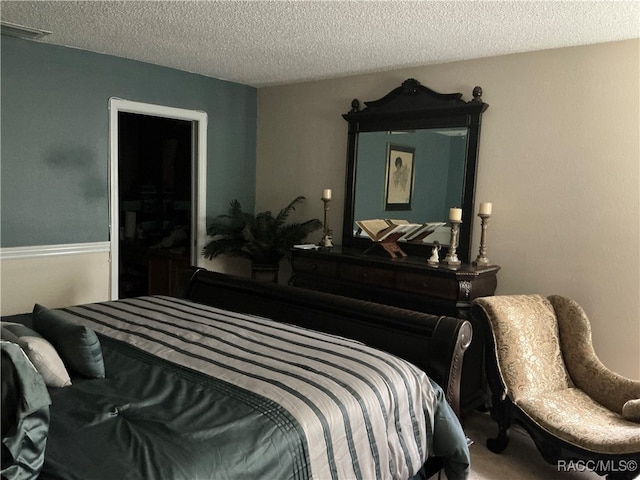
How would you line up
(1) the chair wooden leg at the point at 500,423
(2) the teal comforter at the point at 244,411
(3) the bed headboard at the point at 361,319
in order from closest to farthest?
(2) the teal comforter at the point at 244,411 → (3) the bed headboard at the point at 361,319 → (1) the chair wooden leg at the point at 500,423

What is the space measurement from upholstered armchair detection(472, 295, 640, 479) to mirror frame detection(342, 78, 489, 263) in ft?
2.74

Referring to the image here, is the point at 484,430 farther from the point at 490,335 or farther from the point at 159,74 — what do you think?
the point at 159,74

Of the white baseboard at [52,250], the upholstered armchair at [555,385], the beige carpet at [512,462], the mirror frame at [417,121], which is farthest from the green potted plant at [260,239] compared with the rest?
the beige carpet at [512,462]

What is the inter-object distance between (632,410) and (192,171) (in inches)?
143

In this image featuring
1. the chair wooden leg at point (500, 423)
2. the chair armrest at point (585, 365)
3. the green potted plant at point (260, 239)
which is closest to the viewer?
the chair armrest at point (585, 365)

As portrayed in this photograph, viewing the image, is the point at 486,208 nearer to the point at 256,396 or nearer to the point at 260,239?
the point at 260,239

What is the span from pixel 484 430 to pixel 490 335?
746 millimetres

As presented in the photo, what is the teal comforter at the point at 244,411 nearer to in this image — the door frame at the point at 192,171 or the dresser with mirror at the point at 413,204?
the dresser with mirror at the point at 413,204

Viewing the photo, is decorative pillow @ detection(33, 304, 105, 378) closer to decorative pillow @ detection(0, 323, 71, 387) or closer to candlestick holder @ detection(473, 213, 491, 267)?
decorative pillow @ detection(0, 323, 71, 387)

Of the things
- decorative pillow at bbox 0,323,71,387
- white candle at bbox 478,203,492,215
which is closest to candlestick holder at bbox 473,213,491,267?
white candle at bbox 478,203,492,215

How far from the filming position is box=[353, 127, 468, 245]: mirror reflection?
12.0ft

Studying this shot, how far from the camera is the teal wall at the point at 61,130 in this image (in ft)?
11.2

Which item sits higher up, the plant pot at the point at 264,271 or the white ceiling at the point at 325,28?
the white ceiling at the point at 325,28

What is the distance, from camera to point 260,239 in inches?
173
